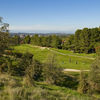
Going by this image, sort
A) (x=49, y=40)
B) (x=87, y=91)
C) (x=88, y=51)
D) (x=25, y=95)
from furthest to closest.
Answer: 1. (x=49, y=40)
2. (x=88, y=51)
3. (x=87, y=91)
4. (x=25, y=95)

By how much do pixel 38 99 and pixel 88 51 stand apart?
165ft

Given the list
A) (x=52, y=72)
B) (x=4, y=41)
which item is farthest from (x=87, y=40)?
(x=4, y=41)

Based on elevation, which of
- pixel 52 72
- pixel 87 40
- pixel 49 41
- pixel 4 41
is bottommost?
pixel 52 72

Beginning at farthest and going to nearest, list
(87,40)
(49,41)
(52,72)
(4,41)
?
(49,41)
(87,40)
(4,41)
(52,72)

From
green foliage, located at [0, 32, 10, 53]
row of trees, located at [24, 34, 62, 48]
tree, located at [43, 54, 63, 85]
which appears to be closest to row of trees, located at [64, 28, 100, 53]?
row of trees, located at [24, 34, 62, 48]

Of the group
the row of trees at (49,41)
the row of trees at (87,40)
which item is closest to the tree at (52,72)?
the row of trees at (87,40)

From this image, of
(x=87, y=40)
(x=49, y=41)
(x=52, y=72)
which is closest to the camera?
(x=52, y=72)

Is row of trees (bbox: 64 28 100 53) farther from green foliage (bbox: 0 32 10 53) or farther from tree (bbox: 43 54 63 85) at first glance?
green foliage (bbox: 0 32 10 53)

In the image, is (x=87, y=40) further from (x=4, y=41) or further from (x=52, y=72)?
(x=4, y=41)

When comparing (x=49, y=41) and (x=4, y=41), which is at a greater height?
(x=4, y=41)

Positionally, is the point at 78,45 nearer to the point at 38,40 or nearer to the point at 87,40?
the point at 87,40

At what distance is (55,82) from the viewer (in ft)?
49.0

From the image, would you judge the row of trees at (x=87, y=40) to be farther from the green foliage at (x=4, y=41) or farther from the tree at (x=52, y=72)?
the green foliage at (x=4, y=41)

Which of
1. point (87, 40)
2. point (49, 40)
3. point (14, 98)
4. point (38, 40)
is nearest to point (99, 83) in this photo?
point (14, 98)
